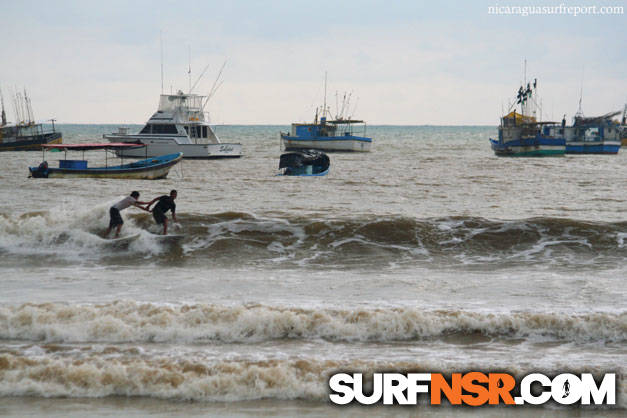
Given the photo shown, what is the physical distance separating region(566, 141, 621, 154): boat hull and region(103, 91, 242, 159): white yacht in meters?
39.4

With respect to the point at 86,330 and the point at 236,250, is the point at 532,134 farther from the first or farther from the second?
the point at 86,330

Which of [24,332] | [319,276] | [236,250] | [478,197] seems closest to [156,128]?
[478,197]

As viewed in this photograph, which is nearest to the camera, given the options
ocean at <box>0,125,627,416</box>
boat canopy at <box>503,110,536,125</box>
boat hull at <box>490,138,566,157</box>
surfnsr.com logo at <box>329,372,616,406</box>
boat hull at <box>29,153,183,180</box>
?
surfnsr.com logo at <box>329,372,616,406</box>

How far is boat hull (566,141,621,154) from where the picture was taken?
6750 cm

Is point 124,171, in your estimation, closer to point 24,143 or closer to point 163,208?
point 163,208

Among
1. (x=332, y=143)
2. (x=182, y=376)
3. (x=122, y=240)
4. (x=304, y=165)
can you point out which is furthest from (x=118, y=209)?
(x=332, y=143)

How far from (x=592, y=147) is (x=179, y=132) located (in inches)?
1756

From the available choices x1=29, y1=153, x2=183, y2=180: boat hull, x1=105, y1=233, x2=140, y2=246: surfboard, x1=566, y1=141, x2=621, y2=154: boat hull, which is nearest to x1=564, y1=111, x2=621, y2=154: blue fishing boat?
x1=566, y1=141, x2=621, y2=154: boat hull

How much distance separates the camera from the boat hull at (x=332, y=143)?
65812 millimetres

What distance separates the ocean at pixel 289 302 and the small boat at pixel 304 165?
475 inches

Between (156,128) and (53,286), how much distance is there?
38.8 metres

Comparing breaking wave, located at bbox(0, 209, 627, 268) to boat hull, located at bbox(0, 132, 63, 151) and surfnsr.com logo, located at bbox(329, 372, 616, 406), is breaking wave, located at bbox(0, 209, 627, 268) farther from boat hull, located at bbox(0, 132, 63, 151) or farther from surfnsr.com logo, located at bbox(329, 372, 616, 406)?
boat hull, located at bbox(0, 132, 63, 151)

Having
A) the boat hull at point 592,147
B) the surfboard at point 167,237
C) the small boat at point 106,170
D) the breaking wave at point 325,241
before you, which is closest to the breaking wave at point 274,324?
the breaking wave at point 325,241

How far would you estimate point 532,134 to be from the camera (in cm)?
6350
